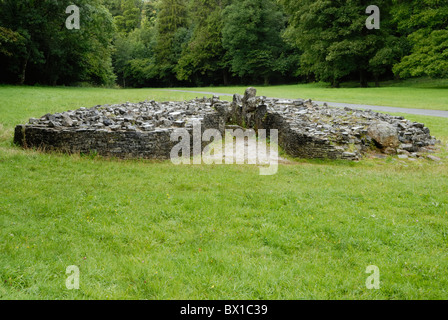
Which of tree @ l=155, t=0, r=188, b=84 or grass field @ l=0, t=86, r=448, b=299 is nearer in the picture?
grass field @ l=0, t=86, r=448, b=299

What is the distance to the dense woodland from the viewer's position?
30.1m

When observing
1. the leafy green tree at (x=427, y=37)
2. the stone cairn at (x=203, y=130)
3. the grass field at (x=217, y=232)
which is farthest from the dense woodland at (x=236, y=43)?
the grass field at (x=217, y=232)

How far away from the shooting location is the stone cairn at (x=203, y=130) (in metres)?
9.80

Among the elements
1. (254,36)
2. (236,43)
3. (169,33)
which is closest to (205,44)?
(236,43)

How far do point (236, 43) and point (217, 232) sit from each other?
45280 mm

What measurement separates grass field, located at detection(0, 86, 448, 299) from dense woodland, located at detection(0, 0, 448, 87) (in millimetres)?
21974

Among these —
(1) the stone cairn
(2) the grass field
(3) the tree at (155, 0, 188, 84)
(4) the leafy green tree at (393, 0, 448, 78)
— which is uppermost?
(3) the tree at (155, 0, 188, 84)

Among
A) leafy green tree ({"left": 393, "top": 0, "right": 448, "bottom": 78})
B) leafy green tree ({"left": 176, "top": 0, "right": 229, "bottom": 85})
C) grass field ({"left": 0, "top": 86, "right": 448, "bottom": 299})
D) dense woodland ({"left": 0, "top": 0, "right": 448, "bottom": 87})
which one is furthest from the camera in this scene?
leafy green tree ({"left": 176, "top": 0, "right": 229, "bottom": 85})

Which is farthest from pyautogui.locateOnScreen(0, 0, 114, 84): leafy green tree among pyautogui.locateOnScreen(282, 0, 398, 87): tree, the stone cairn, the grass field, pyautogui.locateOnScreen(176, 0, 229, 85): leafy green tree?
the grass field

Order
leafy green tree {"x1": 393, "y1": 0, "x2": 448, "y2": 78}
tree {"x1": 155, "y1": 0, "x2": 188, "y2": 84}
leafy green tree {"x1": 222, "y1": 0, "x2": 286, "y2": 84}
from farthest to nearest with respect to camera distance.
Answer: tree {"x1": 155, "y1": 0, "x2": 188, "y2": 84} → leafy green tree {"x1": 222, "y1": 0, "x2": 286, "y2": 84} → leafy green tree {"x1": 393, "y1": 0, "x2": 448, "y2": 78}

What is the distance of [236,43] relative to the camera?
46469 mm

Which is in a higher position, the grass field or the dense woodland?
the dense woodland

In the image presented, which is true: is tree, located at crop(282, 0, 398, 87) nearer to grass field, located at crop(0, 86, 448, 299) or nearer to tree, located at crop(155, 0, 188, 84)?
tree, located at crop(155, 0, 188, 84)
